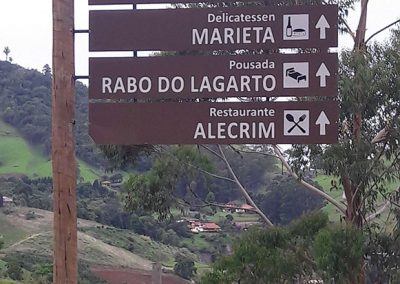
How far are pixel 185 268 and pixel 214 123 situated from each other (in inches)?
815

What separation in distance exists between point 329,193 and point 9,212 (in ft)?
88.7

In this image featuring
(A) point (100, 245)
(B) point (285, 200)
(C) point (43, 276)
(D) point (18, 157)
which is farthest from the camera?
(D) point (18, 157)

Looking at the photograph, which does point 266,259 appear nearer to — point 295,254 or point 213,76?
point 295,254

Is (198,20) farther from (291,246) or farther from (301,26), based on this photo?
(291,246)

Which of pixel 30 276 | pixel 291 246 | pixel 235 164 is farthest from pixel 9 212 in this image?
pixel 291 246

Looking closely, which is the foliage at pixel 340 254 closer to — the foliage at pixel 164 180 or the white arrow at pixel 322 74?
the foliage at pixel 164 180

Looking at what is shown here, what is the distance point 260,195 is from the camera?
22.7 meters

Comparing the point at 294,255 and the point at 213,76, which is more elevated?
the point at 213,76

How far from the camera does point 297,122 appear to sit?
16.8ft

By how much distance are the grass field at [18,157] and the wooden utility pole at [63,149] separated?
35.7m

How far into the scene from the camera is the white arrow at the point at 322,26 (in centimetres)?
517

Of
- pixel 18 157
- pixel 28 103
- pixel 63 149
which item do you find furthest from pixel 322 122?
pixel 28 103

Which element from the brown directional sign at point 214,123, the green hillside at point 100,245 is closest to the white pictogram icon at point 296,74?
the brown directional sign at point 214,123

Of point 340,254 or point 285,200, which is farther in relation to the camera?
point 285,200
